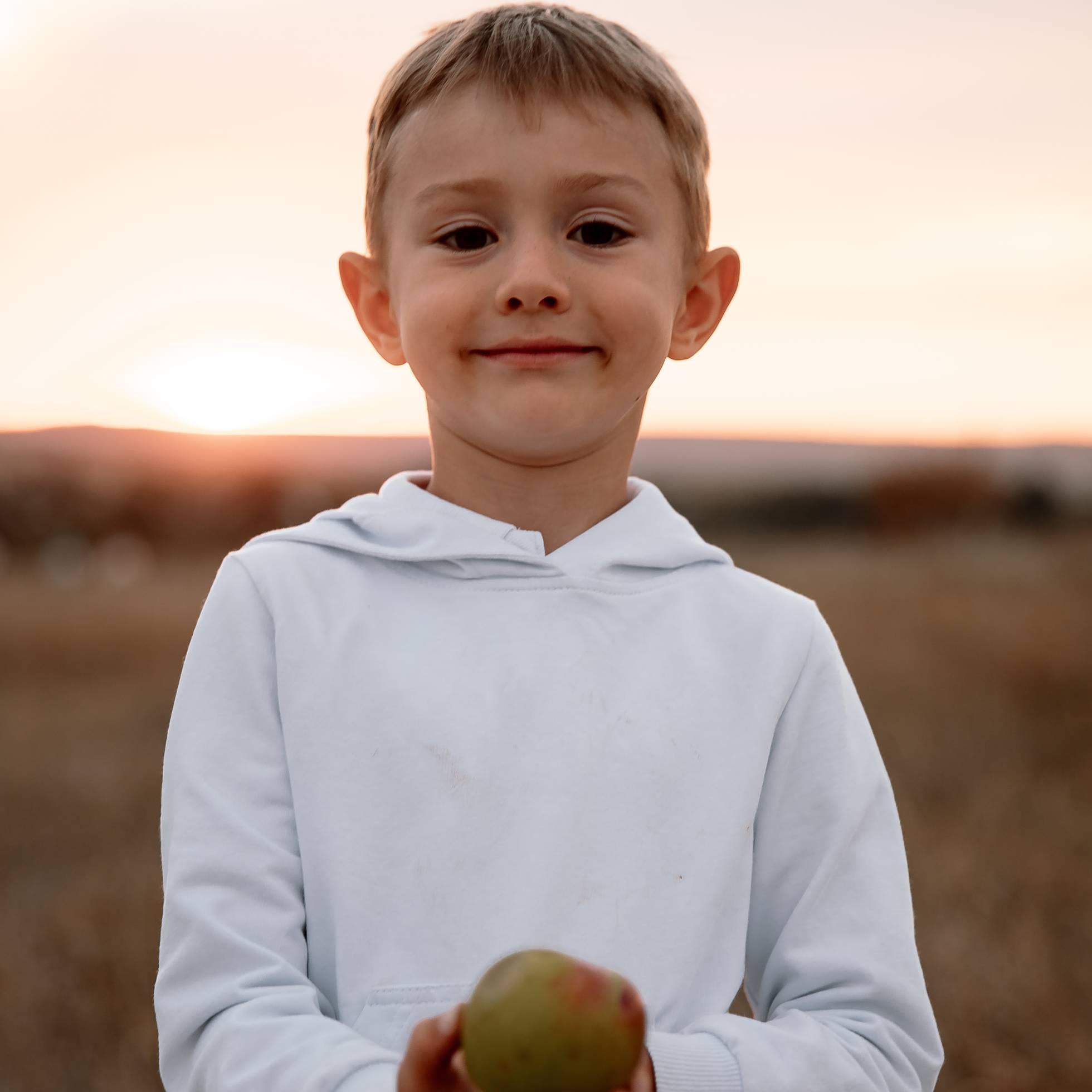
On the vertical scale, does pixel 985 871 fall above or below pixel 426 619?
below

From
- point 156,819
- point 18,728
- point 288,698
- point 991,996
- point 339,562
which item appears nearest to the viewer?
point 288,698

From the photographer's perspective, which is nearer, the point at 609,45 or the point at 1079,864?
the point at 609,45

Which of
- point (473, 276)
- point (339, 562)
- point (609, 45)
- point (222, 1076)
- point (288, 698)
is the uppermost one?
point (609, 45)

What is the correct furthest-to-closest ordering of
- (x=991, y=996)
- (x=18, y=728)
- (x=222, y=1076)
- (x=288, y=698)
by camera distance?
(x=18, y=728)
(x=991, y=996)
(x=288, y=698)
(x=222, y=1076)

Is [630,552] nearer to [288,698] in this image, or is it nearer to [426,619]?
[426,619]

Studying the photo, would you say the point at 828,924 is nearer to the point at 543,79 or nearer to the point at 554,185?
the point at 554,185

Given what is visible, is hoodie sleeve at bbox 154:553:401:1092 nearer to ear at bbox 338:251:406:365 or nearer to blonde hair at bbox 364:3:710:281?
ear at bbox 338:251:406:365

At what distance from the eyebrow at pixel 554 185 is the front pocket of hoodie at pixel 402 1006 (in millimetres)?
966

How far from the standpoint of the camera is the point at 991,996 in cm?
412

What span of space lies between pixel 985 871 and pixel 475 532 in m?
4.22

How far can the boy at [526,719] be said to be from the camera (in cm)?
144

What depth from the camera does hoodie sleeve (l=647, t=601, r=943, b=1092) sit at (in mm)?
1430

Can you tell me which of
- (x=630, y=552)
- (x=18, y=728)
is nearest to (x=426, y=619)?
(x=630, y=552)

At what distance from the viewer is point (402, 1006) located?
1.42 metres
